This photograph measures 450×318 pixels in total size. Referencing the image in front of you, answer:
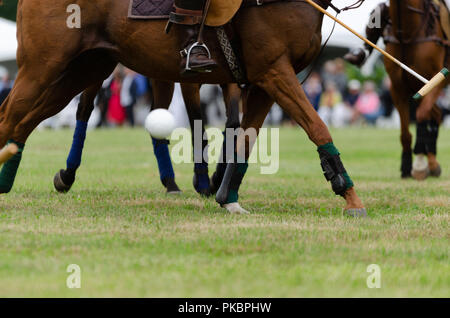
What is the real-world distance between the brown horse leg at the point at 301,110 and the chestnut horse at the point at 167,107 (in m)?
1.77

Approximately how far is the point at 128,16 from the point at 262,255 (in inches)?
109

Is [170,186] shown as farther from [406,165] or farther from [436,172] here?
[436,172]

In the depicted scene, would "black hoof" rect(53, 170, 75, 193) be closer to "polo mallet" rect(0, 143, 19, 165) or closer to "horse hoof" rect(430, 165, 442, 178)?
"polo mallet" rect(0, 143, 19, 165)

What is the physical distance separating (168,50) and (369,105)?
2850cm

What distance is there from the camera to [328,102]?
113ft

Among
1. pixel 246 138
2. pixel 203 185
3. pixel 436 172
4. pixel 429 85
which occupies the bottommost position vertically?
pixel 436 172

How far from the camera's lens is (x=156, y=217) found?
699 centimetres

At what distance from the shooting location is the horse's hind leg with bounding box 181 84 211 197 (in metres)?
8.95

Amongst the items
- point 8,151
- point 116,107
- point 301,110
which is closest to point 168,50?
point 301,110

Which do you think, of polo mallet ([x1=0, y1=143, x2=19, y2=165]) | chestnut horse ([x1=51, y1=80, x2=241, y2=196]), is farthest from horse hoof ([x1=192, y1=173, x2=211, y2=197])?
polo mallet ([x1=0, y1=143, x2=19, y2=165])

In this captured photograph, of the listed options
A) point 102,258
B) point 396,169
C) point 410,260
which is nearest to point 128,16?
point 102,258
